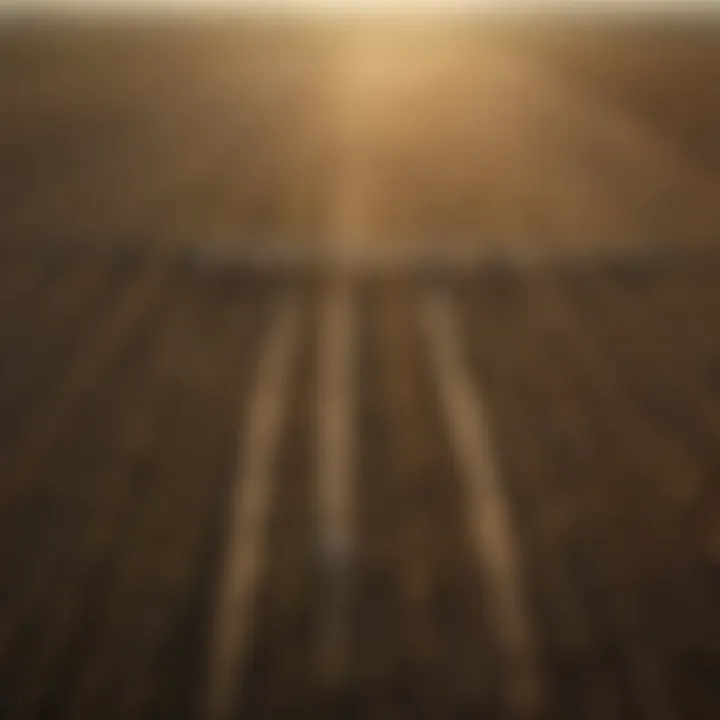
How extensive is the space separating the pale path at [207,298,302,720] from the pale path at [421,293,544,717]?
0.24 meters

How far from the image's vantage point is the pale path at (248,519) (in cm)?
116

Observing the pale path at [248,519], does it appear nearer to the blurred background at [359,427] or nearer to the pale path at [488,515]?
the blurred background at [359,427]

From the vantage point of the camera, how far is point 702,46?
18.0 ft

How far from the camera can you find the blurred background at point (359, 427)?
1178 millimetres

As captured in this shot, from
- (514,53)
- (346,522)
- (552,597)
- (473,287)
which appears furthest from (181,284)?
(514,53)

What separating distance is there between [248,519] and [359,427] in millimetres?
309

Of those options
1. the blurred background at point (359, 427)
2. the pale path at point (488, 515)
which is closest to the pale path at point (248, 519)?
the blurred background at point (359, 427)

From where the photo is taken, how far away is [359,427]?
169 cm

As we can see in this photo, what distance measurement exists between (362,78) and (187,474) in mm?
3854

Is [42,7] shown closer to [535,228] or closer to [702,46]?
[702,46]

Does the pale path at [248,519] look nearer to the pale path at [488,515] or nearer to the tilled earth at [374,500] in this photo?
the tilled earth at [374,500]

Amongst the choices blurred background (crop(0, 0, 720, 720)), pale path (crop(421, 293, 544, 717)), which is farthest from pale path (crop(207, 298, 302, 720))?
pale path (crop(421, 293, 544, 717))

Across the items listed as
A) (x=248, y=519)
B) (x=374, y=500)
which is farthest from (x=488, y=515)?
(x=248, y=519)

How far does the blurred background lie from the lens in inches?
46.4
